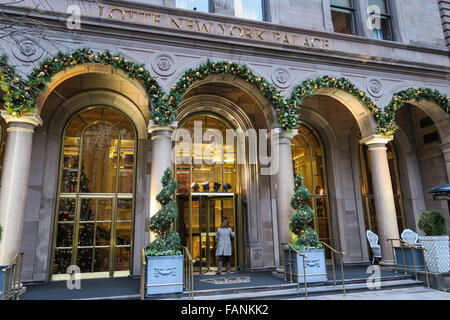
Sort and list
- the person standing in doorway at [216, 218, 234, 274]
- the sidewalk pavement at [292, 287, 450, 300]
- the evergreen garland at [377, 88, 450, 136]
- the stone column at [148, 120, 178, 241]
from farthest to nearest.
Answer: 1. the evergreen garland at [377, 88, 450, 136]
2. the person standing in doorway at [216, 218, 234, 274]
3. the stone column at [148, 120, 178, 241]
4. the sidewalk pavement at [292, 287, 450, 300]

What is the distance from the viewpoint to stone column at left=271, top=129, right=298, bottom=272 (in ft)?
29.6

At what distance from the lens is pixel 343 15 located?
40.0ft

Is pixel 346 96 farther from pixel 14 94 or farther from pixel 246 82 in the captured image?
pixel 14 94

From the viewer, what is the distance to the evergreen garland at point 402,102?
34.5 ft

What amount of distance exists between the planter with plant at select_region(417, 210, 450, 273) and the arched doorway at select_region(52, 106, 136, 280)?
8881 millimetres

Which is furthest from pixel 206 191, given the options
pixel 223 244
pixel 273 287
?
pixel 273 287

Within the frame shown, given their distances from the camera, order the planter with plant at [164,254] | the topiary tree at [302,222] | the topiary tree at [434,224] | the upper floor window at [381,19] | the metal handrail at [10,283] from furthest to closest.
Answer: the upper floor window at [381,19] → the topiary tree at [434,224] → the topiary tree at [302,222] → the planter with plant at [164,254] → the metal handrail at [10,283]

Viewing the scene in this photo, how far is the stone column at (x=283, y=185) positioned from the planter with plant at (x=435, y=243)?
3843mm

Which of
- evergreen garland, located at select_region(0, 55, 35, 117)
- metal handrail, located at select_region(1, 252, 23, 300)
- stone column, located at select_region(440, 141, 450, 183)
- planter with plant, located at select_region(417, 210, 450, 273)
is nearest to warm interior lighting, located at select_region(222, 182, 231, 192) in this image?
planter with plant, located at select_region(417, 210, 450, 273)

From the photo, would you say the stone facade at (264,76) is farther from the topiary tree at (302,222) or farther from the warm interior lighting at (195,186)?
the warm interior lighting at (195,186)

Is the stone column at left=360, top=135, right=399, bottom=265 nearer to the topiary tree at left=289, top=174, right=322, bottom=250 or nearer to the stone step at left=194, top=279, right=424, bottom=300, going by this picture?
the stone step at left=194, top=279, right=424, bottom=300

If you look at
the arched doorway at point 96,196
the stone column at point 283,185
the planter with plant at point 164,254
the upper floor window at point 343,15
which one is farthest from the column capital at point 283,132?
the upper floor window at point 343,15

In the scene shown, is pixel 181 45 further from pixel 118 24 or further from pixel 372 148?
pixel 372 148

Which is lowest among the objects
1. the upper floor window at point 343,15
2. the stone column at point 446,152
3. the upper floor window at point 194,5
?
the stone column at point 446,152
